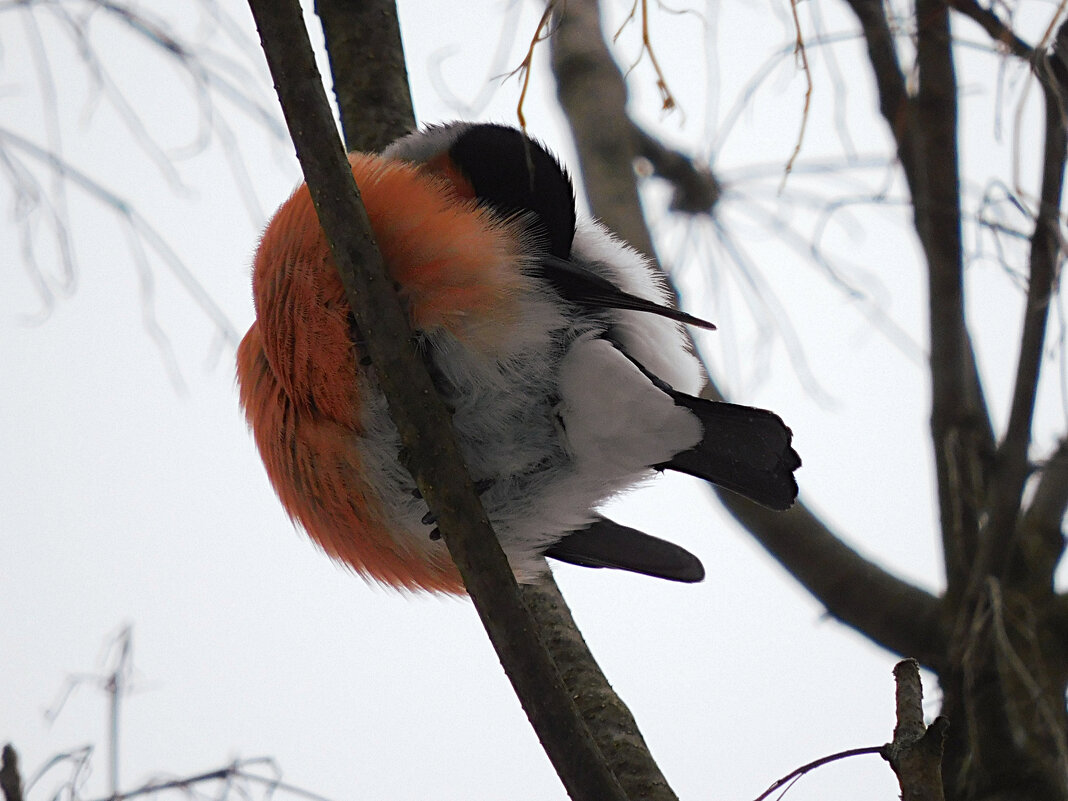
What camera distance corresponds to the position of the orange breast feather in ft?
4.78

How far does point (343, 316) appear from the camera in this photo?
144cm

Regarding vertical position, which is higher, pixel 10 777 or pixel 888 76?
pixel 888 76

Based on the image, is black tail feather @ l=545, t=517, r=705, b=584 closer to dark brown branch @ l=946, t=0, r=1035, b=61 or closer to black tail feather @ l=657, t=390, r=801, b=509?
black tail feather @ l=657, t=390, r=801, b=509

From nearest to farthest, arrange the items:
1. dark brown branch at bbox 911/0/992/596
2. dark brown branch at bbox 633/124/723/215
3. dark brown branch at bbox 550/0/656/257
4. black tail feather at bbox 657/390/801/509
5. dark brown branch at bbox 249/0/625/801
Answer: dark brown branch at bbox 249/0/625/801 → black tail feather at bbox 657/390/801/509 → dark brown branch at bbox 911/0/992/596 → dark brown branch at bbox 550/0/656/257 → dark brown branch at bbox 633/124/723/215

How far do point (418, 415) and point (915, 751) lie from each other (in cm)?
60

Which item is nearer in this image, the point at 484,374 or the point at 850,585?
the point at 484,374

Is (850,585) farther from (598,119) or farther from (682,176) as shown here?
(598,119)

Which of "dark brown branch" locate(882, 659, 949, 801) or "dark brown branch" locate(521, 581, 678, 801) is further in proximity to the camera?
"dark brown branch" locate(521, 581, 678, 801)

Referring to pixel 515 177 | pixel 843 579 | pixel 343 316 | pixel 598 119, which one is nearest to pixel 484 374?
pixel 343 316

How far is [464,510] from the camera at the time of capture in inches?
46.1

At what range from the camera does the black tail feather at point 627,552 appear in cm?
182

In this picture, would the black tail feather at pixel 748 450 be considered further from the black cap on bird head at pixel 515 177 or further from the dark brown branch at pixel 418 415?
the dark brown branch at pixel 418 415

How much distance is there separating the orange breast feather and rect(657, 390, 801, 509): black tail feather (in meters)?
0.33

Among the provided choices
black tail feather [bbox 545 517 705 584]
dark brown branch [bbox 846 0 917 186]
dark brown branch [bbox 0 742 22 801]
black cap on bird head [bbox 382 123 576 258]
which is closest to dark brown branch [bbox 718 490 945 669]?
black tail feather [bbox 545 517 705 584]
